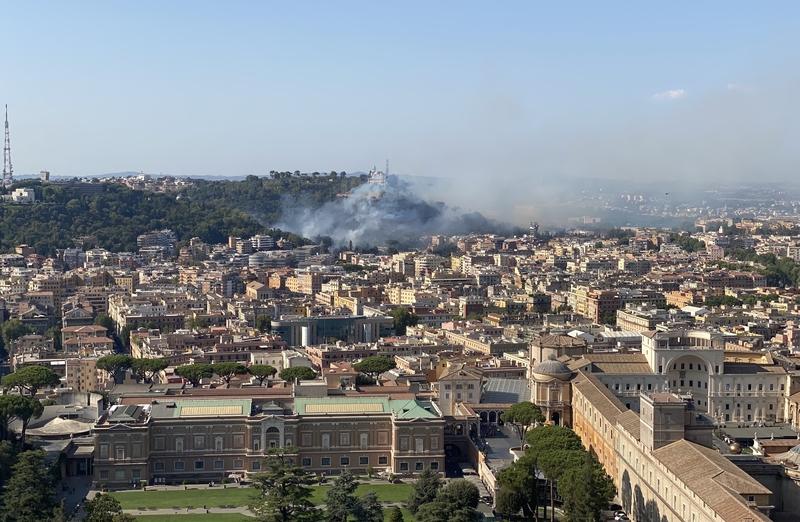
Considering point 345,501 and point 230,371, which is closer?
point 345,501

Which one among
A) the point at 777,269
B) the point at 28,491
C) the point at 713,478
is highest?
the point at 713,478

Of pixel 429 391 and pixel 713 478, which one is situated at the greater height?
pixel 713 478

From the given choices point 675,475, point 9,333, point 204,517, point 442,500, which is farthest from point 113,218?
point 675,475

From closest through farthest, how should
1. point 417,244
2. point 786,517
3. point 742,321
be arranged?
1. point 786,517
2. point 742,321
3. point 417,244

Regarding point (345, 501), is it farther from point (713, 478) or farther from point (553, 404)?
point (553, 404)

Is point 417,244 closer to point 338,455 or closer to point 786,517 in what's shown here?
point 338,455

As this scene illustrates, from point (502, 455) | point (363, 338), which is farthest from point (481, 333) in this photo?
point (502, 455)

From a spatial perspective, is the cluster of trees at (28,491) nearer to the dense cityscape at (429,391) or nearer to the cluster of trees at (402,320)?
the dense cityscape at (429,391)

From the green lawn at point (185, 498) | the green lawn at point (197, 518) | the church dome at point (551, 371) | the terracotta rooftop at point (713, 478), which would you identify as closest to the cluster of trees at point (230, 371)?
the church dome at point (551, 371)
